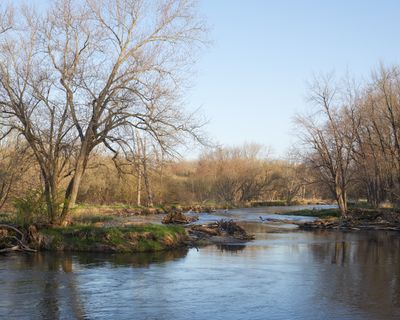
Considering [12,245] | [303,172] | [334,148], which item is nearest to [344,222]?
[334,148]

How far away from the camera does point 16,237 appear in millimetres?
21328

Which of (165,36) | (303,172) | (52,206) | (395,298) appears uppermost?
(165,36)

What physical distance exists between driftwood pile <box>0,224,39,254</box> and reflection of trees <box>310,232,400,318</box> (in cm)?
1196

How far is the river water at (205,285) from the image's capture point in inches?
452

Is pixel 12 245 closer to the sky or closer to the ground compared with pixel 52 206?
closer to the ground

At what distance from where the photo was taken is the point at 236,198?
77.4m

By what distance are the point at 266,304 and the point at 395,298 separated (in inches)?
142

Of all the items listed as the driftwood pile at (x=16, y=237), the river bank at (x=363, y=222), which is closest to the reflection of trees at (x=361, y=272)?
the river bank at (x=363, y=222)

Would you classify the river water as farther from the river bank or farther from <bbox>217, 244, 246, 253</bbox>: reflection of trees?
the river bank

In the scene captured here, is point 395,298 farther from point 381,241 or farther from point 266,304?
point 381,241

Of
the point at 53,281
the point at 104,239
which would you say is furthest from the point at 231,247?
the point at 53,281

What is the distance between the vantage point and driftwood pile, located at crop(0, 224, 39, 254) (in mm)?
20859

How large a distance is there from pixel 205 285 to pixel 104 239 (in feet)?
26.0

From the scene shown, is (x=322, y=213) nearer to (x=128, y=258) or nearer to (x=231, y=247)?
(x=231, y=247)
